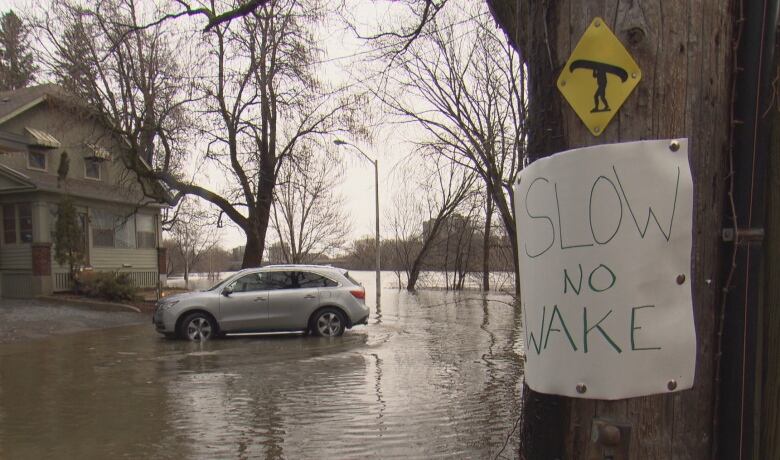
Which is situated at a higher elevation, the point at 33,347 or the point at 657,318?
the point at 657,318

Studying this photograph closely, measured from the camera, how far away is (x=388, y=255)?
48.9 meters

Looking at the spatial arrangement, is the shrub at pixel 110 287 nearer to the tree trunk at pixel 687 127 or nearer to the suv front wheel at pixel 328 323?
the suv front wheel at pixel 328 323

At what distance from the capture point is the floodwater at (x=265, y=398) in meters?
5.45

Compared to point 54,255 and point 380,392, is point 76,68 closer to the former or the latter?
point 54,255

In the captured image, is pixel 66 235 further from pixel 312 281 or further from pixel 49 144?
pixel 312 281

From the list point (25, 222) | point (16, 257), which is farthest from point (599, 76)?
point (25, 222)

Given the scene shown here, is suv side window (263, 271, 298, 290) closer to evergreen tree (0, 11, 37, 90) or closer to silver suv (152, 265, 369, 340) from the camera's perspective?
silver suv (152, 265, 369, 340)

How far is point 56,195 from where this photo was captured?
2208cm

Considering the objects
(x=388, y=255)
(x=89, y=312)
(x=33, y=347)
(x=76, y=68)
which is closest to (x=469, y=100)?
(x=76, y=68)

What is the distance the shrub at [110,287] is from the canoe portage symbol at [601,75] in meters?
21.1

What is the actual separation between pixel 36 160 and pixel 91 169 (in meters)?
2.64

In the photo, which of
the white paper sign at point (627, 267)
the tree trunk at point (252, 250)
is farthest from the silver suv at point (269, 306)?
the white paper sign at point (627, 267)

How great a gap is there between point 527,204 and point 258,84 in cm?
2240

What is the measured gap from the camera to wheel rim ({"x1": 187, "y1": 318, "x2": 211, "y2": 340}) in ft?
41.1
